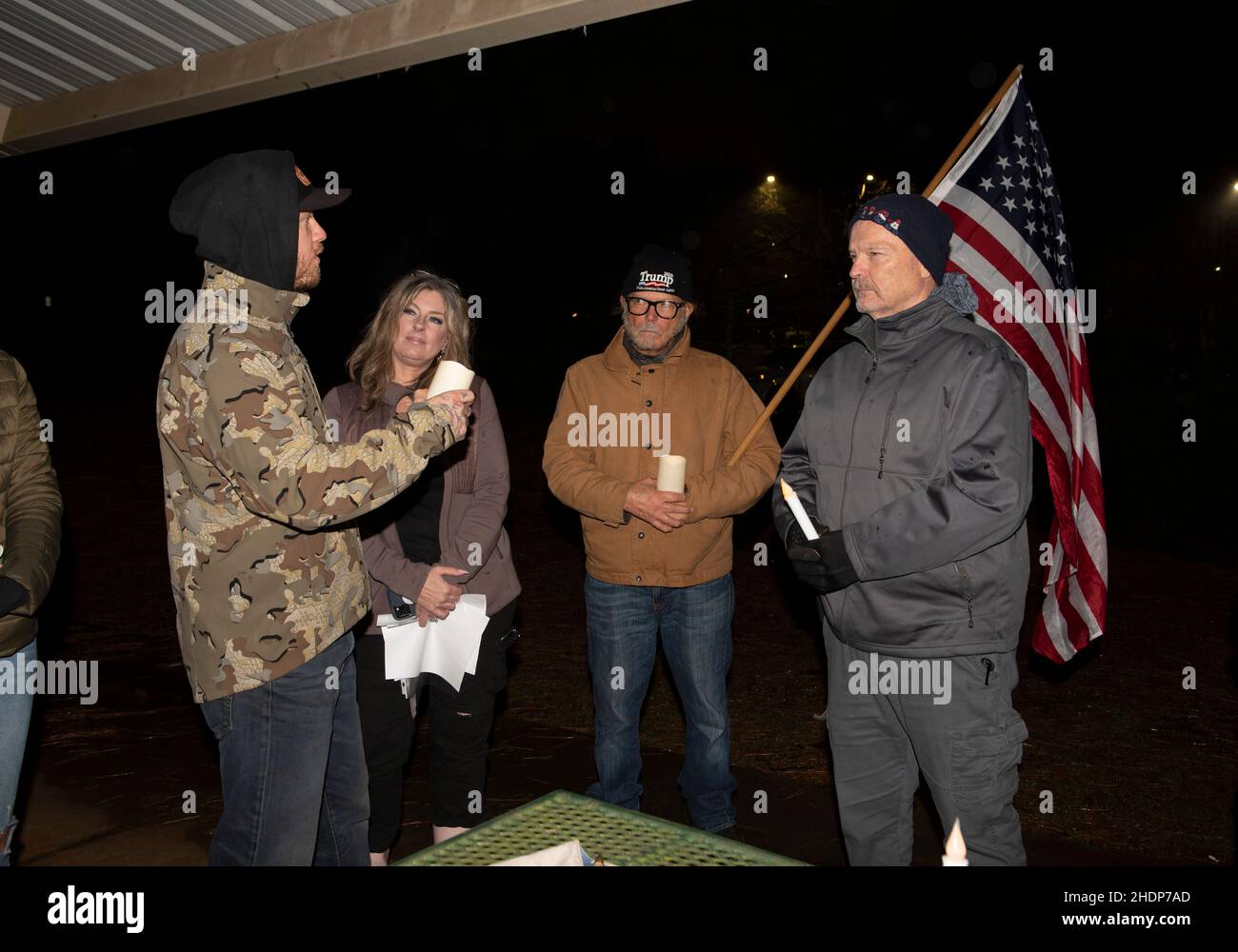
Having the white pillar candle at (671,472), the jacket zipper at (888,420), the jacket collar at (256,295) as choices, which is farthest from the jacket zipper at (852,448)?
the jacket collar at (256,295)

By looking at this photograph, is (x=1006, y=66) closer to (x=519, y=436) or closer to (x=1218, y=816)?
(x=519, y=436)

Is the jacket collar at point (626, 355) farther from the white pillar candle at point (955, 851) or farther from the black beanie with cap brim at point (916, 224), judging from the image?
the white pillar candle at point (955, 851)

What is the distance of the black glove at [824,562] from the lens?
129 inches

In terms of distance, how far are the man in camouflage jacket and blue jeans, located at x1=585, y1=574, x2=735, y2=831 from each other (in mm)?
1772

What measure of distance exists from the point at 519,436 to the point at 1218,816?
66.3ft

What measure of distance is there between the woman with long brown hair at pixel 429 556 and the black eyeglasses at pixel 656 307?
79 cm

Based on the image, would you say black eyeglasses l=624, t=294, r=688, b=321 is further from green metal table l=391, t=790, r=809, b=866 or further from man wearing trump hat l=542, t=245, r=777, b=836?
green metal table l=391, t=790, r=809, b=866

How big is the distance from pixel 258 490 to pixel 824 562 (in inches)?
69.2

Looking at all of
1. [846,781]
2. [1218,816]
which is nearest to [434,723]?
[846,781]

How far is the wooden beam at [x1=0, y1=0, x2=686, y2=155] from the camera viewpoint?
4.88 m

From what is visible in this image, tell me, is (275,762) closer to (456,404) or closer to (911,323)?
(456,404)

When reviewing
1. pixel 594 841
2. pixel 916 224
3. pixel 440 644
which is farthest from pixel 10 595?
pixel 916 224

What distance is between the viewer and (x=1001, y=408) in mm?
3180

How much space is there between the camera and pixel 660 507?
14.0 ft
